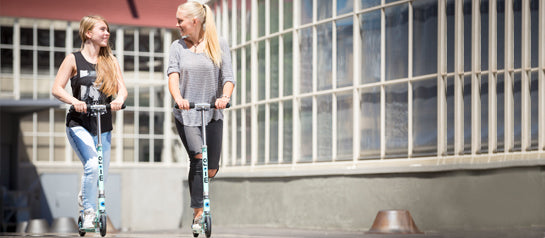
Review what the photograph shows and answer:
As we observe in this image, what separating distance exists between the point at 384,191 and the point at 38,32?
15.2 metres

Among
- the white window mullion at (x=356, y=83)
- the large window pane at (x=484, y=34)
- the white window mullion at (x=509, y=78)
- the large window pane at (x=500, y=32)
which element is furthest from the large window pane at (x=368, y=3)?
the white window mullion at (x=509, y=78)

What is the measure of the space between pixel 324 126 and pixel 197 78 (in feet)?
33.1

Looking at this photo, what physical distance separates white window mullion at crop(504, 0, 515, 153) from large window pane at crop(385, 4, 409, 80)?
2.30 metres

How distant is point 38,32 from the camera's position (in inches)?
1088

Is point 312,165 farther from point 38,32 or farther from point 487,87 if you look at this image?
point 38,32

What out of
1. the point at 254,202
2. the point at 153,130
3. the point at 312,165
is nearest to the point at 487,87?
the point at 312,165

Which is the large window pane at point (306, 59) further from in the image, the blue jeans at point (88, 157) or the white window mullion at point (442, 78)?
the blue jeans at point (88, 157)

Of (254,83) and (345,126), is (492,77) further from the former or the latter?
(254,83)

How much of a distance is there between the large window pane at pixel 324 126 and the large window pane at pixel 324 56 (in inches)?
10.3

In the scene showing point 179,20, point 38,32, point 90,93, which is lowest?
point 90,93

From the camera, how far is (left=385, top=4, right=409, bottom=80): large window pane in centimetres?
1546

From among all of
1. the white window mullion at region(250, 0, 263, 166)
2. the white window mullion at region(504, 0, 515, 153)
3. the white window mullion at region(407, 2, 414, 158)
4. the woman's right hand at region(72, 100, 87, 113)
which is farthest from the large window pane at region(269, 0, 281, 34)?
the woman's right hand at region(72, 100, 87, 113)

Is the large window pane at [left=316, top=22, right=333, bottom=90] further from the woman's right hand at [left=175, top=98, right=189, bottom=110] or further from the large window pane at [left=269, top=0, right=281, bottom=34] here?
the woman's right hand at [left=175, top=98, right=189, bottom=110]

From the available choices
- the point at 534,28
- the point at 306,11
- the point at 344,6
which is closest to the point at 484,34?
the point at 534,28
